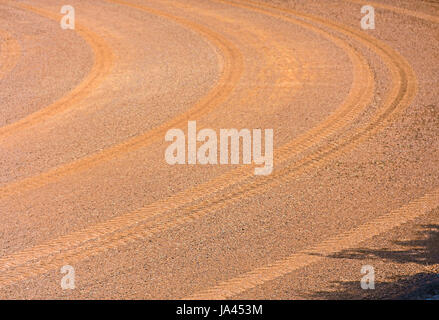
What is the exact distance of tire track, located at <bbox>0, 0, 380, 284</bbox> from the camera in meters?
7.57

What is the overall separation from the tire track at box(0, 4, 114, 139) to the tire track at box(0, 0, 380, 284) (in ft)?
12.9

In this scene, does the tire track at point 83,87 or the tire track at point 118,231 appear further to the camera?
the tire track at point 83,87

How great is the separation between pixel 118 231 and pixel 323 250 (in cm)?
258

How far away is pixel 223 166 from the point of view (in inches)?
386

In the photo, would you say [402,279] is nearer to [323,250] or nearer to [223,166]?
[323,250]

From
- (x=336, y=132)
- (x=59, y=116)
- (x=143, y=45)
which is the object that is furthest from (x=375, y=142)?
(x=143, y=45)

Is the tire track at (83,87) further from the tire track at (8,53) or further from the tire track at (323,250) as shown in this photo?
the tire track at (323,250)

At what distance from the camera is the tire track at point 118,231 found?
757cm

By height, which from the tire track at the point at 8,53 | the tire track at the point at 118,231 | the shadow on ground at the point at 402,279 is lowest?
the shadow on ground at the point at 402,279

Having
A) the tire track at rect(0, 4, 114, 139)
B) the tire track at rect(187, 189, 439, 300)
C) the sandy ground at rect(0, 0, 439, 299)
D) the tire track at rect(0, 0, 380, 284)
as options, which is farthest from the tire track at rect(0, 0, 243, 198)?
the tire track at rect(187, 189, 439, 300)

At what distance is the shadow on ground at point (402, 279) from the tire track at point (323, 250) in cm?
21

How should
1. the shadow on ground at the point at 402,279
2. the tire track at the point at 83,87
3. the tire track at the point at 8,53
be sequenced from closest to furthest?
the shadow on ground at the point at 402,279, the tire track at the point at 83,87, the tire track at the point at 8,53

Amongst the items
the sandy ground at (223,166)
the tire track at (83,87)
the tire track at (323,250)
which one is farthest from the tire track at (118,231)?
the tire track at (83,87)

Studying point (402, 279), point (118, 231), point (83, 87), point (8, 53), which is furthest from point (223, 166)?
point (8, 53)
